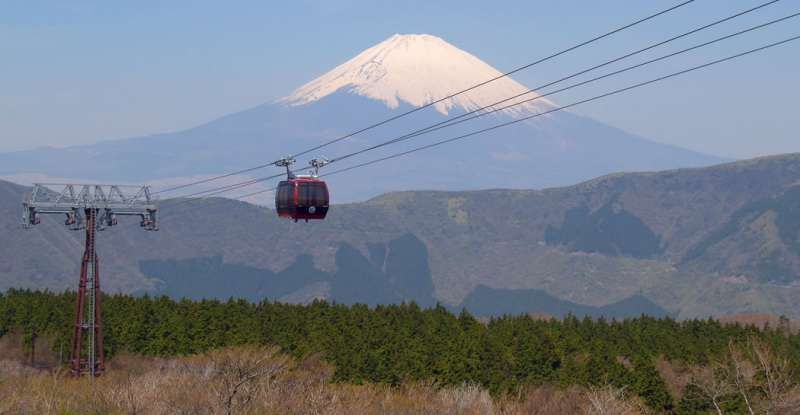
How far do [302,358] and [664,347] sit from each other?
58632 millimetres

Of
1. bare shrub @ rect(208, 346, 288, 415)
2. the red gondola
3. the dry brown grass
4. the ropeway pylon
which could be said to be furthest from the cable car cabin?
the ropeway pylon

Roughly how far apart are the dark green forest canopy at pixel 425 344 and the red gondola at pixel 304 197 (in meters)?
58.5

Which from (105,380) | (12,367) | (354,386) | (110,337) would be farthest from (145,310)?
(105,380)

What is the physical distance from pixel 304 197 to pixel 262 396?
889 inches

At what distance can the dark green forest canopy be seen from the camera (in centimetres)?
14938

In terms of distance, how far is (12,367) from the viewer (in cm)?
17788

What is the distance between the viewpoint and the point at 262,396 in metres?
104

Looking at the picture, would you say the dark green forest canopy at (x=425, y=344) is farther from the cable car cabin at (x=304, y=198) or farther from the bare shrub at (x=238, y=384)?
the cable car cabin at (x=304, y=198)

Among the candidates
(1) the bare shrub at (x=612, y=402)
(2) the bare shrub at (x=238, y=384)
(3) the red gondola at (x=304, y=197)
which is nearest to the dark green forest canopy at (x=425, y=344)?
(1) the bare shrub at (x=612, y=402)

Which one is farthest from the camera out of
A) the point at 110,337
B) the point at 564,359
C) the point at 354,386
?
the point at 110,337

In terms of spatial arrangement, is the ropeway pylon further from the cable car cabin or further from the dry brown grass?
the cable car cabin

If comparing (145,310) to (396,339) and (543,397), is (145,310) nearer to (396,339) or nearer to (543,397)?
(396,339)

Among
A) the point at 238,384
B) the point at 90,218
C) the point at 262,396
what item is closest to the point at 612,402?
the point at 262,396

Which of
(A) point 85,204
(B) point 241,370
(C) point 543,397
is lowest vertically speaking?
(C) point 543,397
